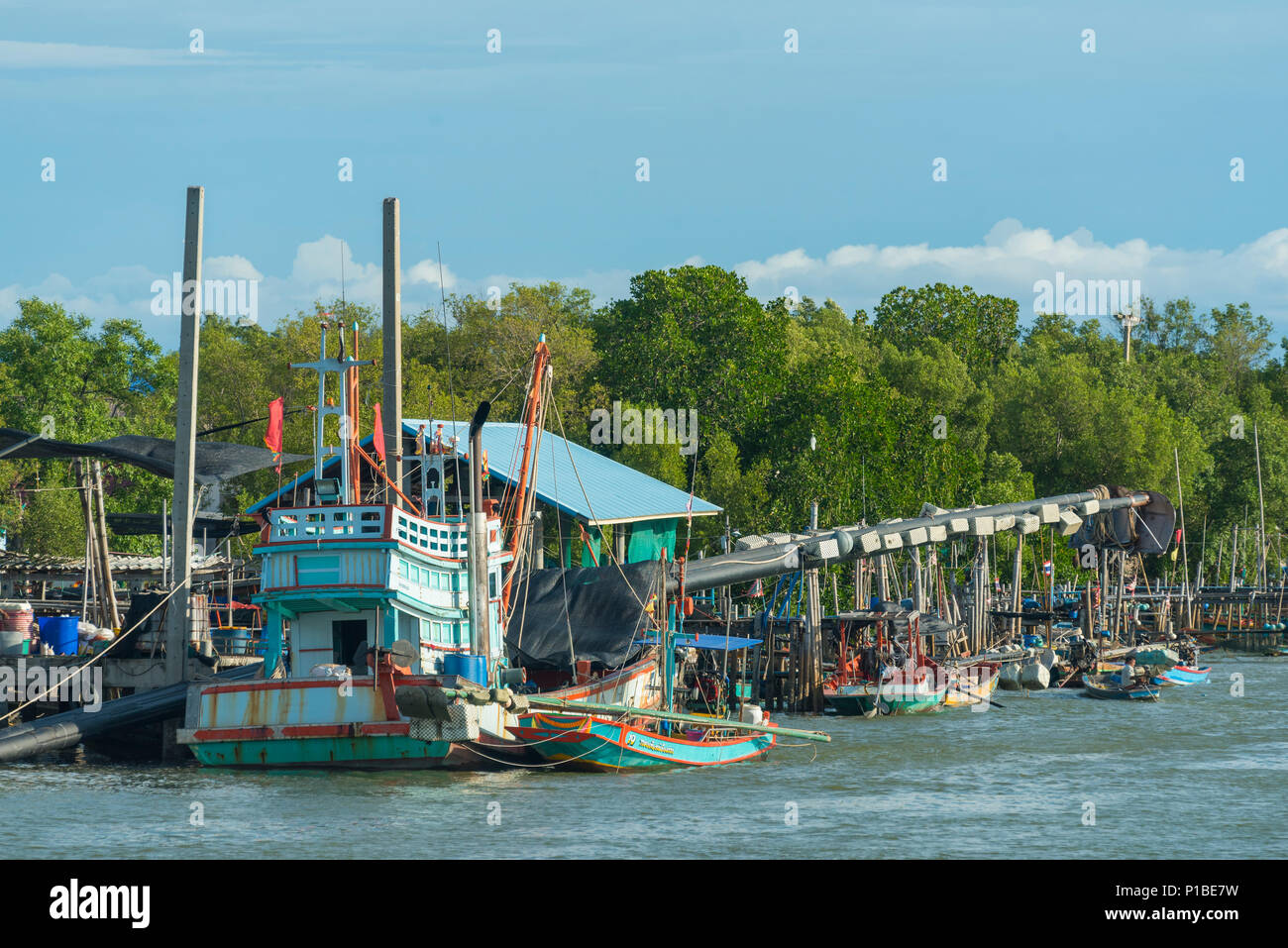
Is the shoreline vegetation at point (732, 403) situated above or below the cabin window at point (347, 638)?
above

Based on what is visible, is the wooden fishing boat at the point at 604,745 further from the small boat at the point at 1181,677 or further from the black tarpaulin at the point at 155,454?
the small boat at the point at 1181,677

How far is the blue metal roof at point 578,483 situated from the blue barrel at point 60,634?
8.36 meters

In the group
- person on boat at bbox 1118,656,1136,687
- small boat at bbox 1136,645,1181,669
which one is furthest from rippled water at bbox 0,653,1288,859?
small boat at bbox 1136,645,1181,669

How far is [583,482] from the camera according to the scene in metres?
59.0

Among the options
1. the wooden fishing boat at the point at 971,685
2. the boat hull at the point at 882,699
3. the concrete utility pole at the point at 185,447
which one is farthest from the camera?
the wooden fishing boat at the point at 971,685

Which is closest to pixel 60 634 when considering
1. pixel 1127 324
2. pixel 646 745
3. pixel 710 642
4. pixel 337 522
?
pixel 337 522

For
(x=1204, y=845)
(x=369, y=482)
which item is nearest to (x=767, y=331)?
(x=369, y=482)

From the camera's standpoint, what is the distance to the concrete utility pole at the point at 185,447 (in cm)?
3788

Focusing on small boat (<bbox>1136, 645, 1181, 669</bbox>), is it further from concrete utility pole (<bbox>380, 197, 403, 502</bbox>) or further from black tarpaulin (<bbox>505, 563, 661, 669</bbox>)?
concrete utility pole (<bbox>380, 197, 403, 502</bbox>)

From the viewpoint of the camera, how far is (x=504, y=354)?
92.1 m

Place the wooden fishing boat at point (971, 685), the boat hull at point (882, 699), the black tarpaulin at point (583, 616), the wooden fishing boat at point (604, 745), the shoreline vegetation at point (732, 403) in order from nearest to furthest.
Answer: the wooden fishing boat at point (604, 745) < the black tarpaulin at point (583, 616) < the boat hull at point (882, 699) < the wooden fishing boat at point (971, 685) < the shoreline vegetation at point (732, 403)

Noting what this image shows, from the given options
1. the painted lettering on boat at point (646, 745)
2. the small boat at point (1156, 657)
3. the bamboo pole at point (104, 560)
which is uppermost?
the bamboo pole at point (104, 560)

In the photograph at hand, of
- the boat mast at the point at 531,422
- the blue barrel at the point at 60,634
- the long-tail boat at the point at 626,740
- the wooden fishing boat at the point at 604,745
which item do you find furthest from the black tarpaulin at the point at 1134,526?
the blue barrel at the point at 60,634
